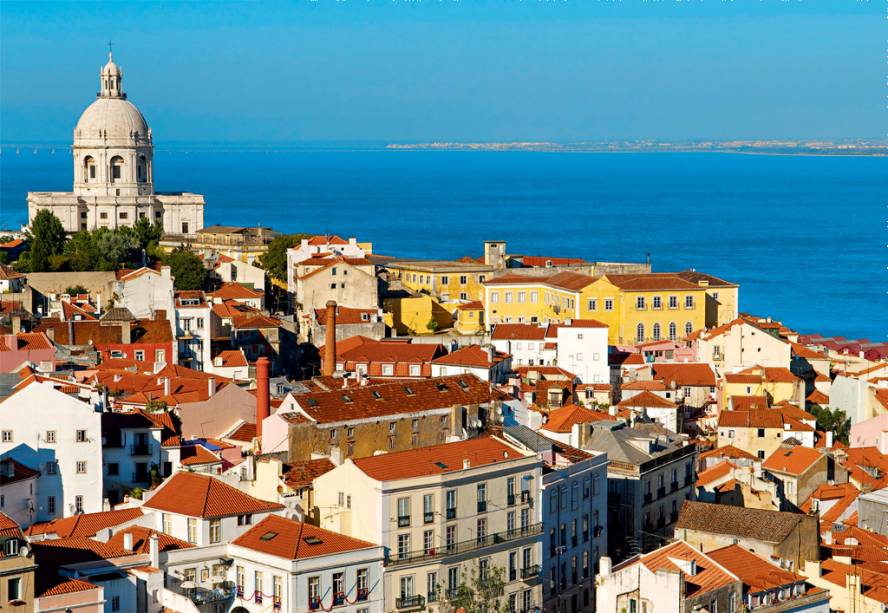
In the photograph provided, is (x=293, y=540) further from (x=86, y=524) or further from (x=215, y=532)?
(x=86, y=524)

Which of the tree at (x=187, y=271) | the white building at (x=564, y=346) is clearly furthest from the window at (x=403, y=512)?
the tree at (x=187, y=271)

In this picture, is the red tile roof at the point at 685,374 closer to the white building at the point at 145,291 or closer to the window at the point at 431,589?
the white building at the point at 145,291

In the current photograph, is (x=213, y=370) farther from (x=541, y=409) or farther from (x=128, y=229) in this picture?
(x=128, y=229)

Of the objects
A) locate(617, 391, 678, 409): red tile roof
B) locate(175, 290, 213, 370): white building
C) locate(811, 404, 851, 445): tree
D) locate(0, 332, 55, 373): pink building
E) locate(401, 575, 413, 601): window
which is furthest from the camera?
locate(175, 290, 213, 370): white building

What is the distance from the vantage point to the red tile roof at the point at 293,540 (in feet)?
83.7

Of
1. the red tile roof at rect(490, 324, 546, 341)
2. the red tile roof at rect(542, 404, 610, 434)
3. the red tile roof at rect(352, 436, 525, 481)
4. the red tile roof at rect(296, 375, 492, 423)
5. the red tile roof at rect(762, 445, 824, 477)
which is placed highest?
the red tile roof at rect(490, 324, 546, 341)

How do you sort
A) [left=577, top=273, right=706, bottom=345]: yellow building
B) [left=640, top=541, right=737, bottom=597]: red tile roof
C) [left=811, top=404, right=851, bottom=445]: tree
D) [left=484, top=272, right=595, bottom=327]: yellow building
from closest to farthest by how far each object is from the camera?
[left=640, top=541, right=737, bottom=597]: red tile roof, [left=811, top=404, right=851, bottom=445]: tree, [left=577, top=273, right=706, bottom=345]: yellow building, [left=484, top=272, right=595, bottom=327]: yellow building

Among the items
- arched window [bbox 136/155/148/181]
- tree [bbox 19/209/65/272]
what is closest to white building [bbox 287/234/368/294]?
tree [bbox 19/209/65/272]

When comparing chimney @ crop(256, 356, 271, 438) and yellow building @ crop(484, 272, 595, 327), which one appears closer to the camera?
chimney @ crop(256, 356, 271, 438)

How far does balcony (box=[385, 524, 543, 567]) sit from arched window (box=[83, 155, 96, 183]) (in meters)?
60.9

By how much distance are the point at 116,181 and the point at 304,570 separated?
A: 63200mm

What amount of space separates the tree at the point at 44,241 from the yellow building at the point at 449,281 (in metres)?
12.8

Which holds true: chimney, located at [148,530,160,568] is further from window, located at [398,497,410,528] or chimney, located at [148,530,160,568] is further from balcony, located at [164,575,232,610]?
window, located at [398,497,410,528]

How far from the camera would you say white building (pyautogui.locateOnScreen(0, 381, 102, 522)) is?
3067cm
